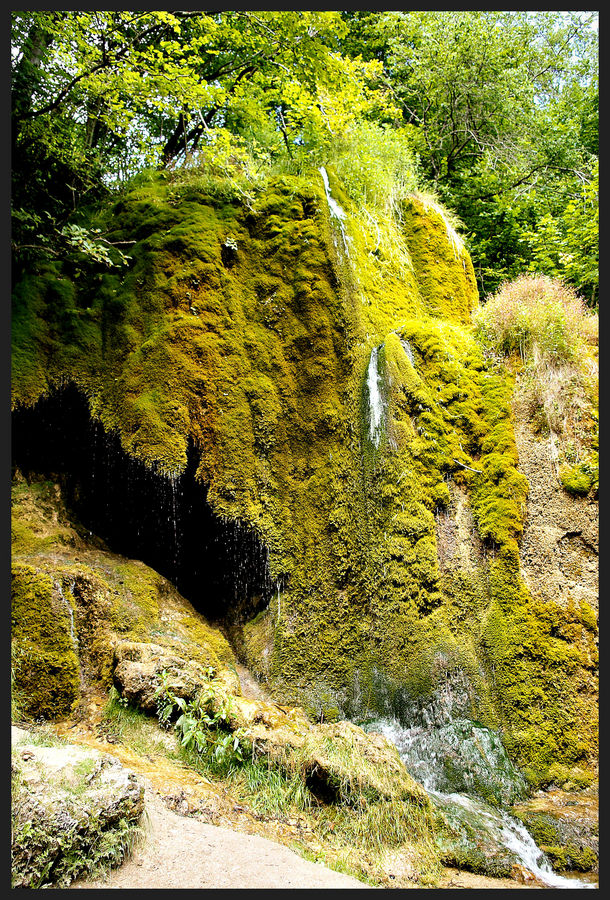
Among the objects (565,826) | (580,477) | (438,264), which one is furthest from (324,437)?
(565,826)

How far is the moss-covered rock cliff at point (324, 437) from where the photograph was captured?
19.0 ft

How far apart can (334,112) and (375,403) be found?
528 cm

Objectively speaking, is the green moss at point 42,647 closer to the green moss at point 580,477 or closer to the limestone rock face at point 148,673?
the limestone rock face at point 148,673

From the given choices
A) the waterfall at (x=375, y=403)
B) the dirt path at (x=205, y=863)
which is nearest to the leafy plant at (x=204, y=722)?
the dirt path at (x=205, y=863)

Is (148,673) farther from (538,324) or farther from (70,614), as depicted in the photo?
(538,324)

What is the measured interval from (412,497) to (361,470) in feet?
2.62

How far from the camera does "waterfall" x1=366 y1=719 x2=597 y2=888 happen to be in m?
4.36

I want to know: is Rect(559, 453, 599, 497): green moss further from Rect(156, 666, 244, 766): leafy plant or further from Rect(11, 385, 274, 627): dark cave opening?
Rect(156, 666, 244, 766): leafy plant

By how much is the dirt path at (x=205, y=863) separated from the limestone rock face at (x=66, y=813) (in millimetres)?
139

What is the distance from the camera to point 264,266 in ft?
26.8

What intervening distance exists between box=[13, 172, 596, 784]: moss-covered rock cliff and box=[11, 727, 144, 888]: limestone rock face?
1.96 m

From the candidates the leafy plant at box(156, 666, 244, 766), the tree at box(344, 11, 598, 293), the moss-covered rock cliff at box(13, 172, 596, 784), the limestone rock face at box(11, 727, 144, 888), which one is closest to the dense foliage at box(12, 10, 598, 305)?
the tree at box(344, 11, 598, 293)

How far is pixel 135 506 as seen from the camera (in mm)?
6852

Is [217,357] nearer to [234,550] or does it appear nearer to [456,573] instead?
[234,550]
